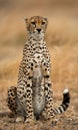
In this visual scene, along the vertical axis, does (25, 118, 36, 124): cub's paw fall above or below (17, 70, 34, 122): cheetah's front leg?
below

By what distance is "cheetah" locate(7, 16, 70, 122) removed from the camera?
9.27m

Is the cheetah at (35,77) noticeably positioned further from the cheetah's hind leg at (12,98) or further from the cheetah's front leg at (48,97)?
the cheetah's hind leg at (12,98)

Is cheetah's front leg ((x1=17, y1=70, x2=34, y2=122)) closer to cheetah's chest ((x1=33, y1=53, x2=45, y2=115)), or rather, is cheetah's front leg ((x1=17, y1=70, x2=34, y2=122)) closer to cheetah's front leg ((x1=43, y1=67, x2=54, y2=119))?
cheetah's chest ((x1=33, y1=53, x2=45, y2=115))

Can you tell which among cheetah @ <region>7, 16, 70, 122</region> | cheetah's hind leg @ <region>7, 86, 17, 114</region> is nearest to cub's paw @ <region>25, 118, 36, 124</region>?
cheetah @ <region>7, 16, 70, 122</region>

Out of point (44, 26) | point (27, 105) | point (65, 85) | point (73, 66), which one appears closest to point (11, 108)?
point (27, 105)

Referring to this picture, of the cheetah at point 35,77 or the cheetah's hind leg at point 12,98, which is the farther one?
the cheetah's hind leg at point 12,98

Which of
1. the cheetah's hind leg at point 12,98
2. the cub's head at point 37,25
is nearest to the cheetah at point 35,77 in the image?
the cub's head at point 37,25

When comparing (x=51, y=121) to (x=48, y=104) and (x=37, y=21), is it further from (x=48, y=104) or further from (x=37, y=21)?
(x=37, y=21)

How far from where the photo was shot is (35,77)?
9.27 meters

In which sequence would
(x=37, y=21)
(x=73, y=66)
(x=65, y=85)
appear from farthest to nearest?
(x=73, y=66) < (x=65, y=85) < (x=37, y=21)

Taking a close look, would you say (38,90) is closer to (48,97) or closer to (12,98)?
(48,97)

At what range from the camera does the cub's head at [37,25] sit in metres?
9.23

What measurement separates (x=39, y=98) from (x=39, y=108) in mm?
151

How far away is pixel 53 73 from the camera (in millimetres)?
14617
